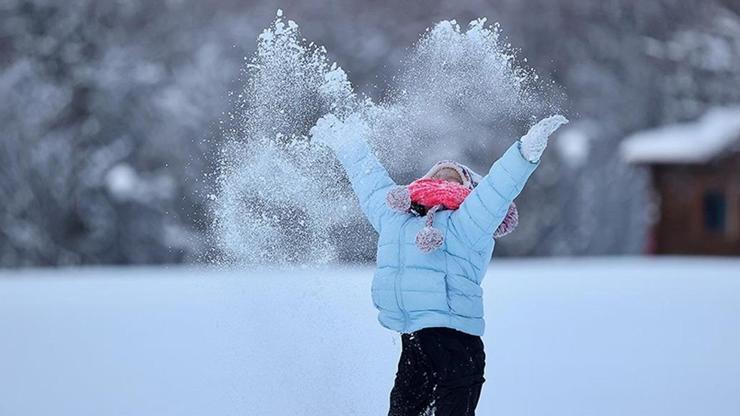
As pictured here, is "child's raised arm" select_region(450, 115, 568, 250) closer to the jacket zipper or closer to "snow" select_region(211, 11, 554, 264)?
the jacket zipper

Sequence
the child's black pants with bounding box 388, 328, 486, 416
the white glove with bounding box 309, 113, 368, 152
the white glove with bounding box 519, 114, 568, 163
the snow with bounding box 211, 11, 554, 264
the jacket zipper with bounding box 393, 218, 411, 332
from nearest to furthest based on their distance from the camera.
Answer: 1. the white glove with bounding box 519, 114, 568, 163
2. the child's black pants with bounding box 388, 328, 486, 416
3. the jacket zipper with bounding box 393, 218, 411, 332
4. the white glove with bounding box 309, 113, 368, 152
5. the snow with bounding box 211, 11, 554, 264

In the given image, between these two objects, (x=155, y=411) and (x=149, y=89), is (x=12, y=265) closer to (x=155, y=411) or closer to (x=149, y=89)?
(x=149, y=89)

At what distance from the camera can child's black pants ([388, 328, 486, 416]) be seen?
12.8ft

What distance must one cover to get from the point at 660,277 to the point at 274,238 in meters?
11.3

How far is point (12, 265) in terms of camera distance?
24.9 m

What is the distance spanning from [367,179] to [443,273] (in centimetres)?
62

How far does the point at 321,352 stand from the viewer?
533 cm

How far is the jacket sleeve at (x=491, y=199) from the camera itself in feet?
12.7

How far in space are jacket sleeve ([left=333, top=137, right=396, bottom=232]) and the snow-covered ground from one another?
1.01 m

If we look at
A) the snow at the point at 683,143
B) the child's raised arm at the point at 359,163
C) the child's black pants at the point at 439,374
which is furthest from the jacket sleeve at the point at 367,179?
the snow at the point at 683,143

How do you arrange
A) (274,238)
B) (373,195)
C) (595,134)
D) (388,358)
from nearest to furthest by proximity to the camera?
1. (373,195)
2. (274,238)
3. (388,358)
4. (595,134)

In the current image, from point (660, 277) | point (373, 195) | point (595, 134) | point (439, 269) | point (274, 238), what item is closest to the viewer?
point (439, 269)

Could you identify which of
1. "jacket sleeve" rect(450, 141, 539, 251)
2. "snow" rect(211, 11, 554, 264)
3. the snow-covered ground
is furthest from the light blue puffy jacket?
"snow" rect(211, 11, 554, 264)

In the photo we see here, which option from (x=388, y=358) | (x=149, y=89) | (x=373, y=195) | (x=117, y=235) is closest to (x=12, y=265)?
(x=117, y=235)
